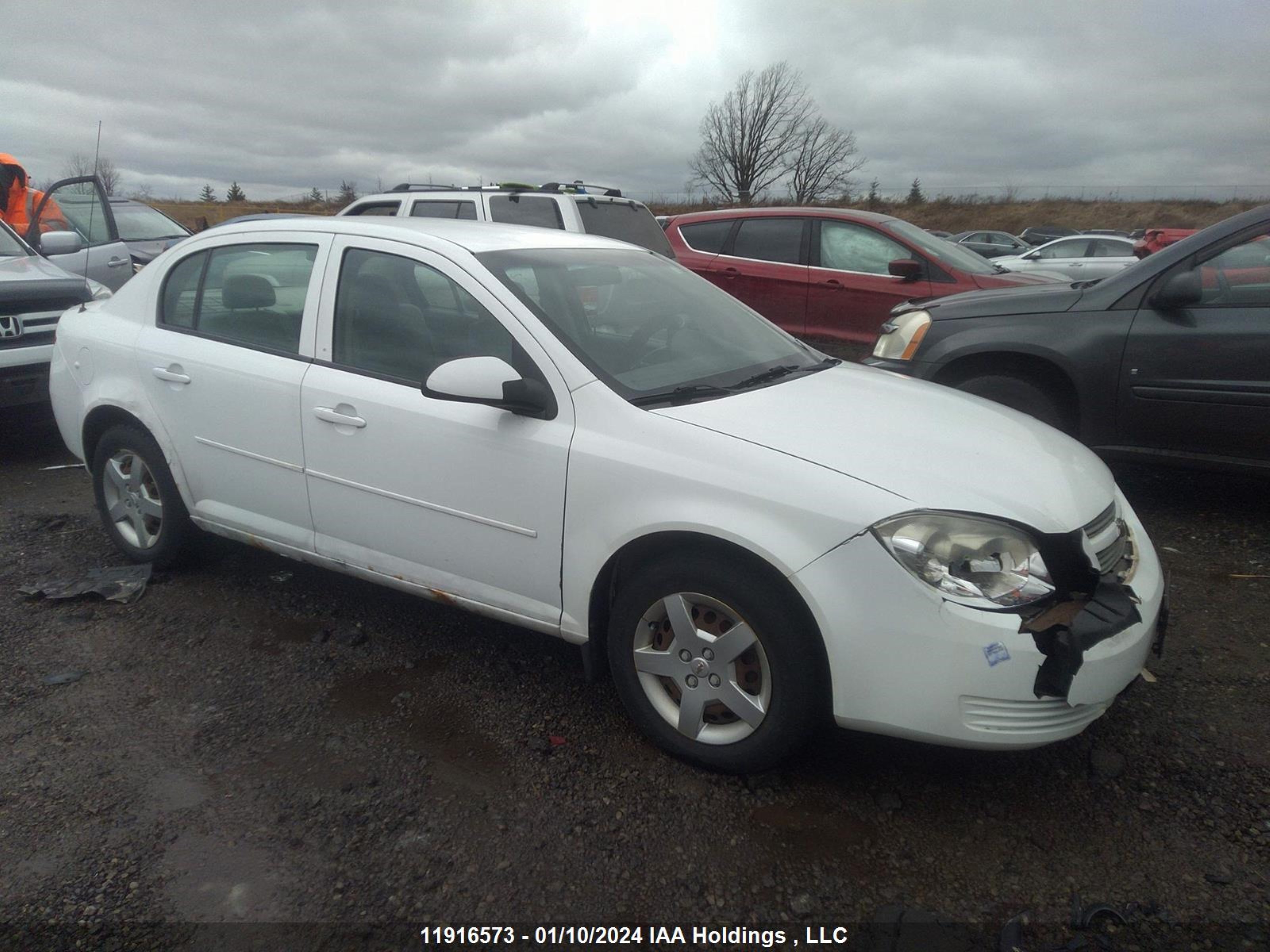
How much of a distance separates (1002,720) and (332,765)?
200 cm

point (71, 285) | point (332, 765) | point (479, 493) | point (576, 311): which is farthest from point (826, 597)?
point (71, 285)

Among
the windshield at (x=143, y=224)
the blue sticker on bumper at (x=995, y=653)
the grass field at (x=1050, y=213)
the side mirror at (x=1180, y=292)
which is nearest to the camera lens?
the blue sticker on bumper at (x=995, y=653)

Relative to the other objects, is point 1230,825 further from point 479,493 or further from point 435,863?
point 479,493

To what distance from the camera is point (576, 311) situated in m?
3.11

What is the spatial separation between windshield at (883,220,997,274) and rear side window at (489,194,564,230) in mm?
2897

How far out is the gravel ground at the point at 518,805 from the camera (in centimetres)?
218

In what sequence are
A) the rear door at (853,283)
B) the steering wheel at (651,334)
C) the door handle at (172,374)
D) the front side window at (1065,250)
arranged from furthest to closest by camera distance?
the front side window at (1065,250) → the rear door at (853,283) → the door handle at (172,374) → the steering wheel at (651,334)

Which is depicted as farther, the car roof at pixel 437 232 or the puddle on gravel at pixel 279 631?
the puddle on gravel at pixel 279 631

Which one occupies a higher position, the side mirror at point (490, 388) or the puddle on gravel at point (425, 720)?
the side mirror at point (490, 388)

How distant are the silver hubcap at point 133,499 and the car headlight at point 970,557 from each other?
3314 mm

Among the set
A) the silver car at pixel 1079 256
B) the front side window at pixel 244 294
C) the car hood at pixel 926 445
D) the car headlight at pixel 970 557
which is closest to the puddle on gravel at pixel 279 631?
the front side window at pixel 244 294

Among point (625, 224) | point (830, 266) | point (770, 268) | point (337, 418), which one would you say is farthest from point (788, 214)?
point (337, 418)

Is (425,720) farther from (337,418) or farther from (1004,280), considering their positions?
(1004,280)

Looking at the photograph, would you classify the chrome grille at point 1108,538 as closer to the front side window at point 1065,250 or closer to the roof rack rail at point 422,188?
the roof rack rail at point 422,188
